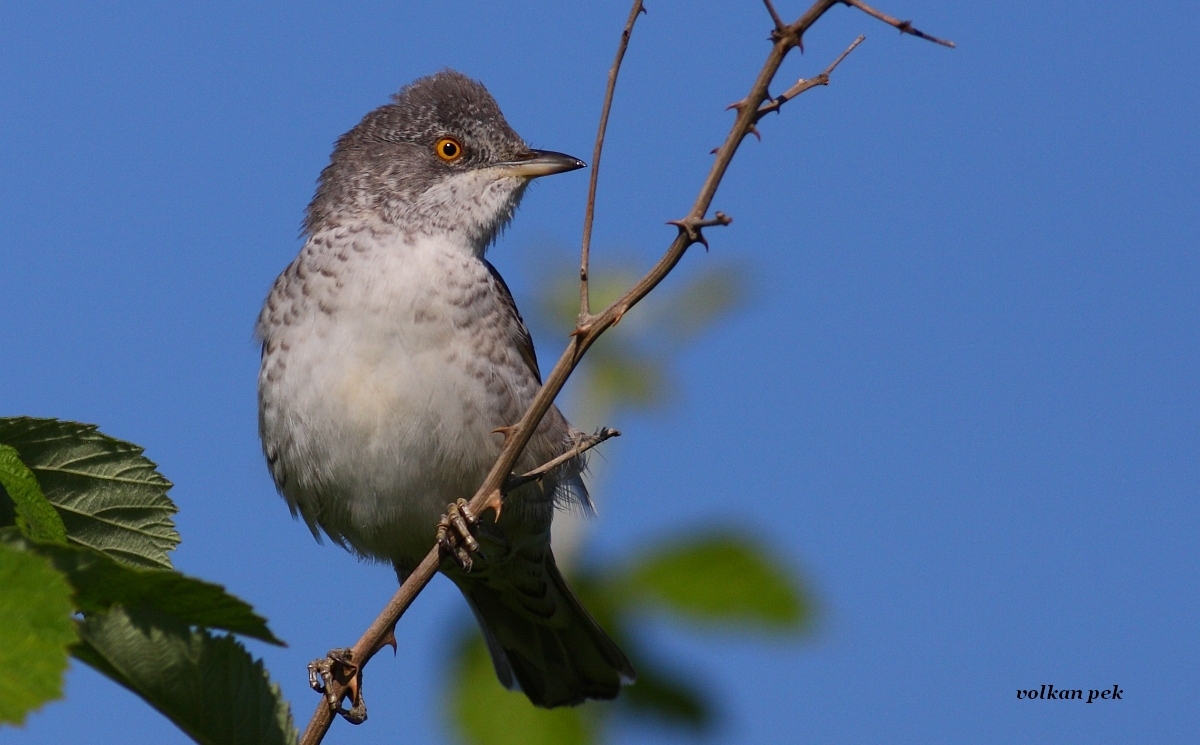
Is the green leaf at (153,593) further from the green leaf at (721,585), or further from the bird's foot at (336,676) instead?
the bird's foot at (336,676)

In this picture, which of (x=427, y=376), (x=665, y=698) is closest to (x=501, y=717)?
(x=665, y=698)

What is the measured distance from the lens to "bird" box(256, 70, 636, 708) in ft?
14.8

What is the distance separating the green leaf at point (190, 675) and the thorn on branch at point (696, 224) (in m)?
1.05

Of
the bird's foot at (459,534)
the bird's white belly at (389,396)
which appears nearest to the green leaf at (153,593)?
the bird's foot at (459,534)

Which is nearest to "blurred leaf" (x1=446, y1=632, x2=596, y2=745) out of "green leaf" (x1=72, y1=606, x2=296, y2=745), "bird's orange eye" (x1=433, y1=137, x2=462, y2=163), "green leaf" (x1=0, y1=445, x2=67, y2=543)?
"green leaf" (x1=72, y1=606, x2=296, y2=745)

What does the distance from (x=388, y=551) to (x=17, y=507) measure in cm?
298

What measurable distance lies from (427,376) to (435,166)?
3.94ft

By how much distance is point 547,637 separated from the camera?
563 centimetres

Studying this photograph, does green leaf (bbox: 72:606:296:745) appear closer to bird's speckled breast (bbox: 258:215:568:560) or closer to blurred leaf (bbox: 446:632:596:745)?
blurred leaf (bbox: 446:632:596:745)

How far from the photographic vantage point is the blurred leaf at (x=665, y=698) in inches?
114

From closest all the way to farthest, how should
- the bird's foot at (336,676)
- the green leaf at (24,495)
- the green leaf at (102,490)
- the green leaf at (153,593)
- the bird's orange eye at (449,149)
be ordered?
the green leaf at (153,593) < the green leaf at (24,495) < the green leaf at (102,490) < the bird's foot at (336,676) < the bird's orange eye at (449,149)

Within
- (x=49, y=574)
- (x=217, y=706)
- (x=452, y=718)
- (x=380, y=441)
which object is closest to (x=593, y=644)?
(x=380, y=441)

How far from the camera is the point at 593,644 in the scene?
18.2 feet

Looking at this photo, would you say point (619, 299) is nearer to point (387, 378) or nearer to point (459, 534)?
point (459, 534)
